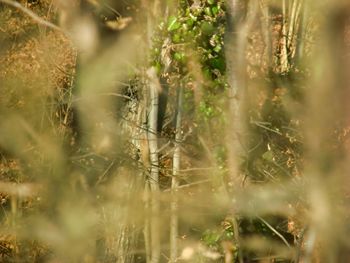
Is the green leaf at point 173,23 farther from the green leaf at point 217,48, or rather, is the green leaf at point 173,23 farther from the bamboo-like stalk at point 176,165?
the bamboo-like stalk at point 176,165

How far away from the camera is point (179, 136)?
19.7 ft

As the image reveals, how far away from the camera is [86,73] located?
3541mm

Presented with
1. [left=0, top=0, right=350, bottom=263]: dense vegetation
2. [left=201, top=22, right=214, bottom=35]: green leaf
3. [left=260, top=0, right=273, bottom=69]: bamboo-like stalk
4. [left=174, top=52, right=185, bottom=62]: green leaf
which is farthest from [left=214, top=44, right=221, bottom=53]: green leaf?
[left=260, top=0, right=273, bottom=69]: bamboo-like stalk

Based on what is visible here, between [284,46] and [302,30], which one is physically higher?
[302,30]

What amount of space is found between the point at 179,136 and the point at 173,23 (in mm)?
1173

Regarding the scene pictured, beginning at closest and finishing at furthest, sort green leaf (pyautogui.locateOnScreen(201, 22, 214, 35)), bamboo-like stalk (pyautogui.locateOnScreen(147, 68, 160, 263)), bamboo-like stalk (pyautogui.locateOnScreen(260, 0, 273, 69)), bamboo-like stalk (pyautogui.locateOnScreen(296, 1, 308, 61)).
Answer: bamboo-like stalk (pyautogui.locateOnScreen(260, 0, 273, 69)) < green leaf (pyautogui.locateOnScreen(201, 22, 214, 35)) < bamboo-like stalk (pyautogui.locateOnScreen(147, 68, 160, 263)) < bamboo-like stalk (pyautogui.locateOnScreen(296, 1, 308, 61))

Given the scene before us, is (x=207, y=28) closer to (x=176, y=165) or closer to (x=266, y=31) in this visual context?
(x=266, y=31)

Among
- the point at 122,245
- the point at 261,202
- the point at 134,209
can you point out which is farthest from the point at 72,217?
the point at 122,245

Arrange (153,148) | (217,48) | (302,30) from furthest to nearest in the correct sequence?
1. (302,30)
2. (153,148)
3. (217,48)

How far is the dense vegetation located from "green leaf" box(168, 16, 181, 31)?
28 mm

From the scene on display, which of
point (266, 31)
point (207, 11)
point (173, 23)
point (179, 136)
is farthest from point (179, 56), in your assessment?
point (179, 136)

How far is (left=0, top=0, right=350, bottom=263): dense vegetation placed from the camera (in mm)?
2457

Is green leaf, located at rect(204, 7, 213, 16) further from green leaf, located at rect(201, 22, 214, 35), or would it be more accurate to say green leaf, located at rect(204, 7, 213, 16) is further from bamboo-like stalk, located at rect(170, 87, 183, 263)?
bamboo-like stalk, located at rect(170, 87, 183, 263)

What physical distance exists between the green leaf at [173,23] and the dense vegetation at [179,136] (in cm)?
3
